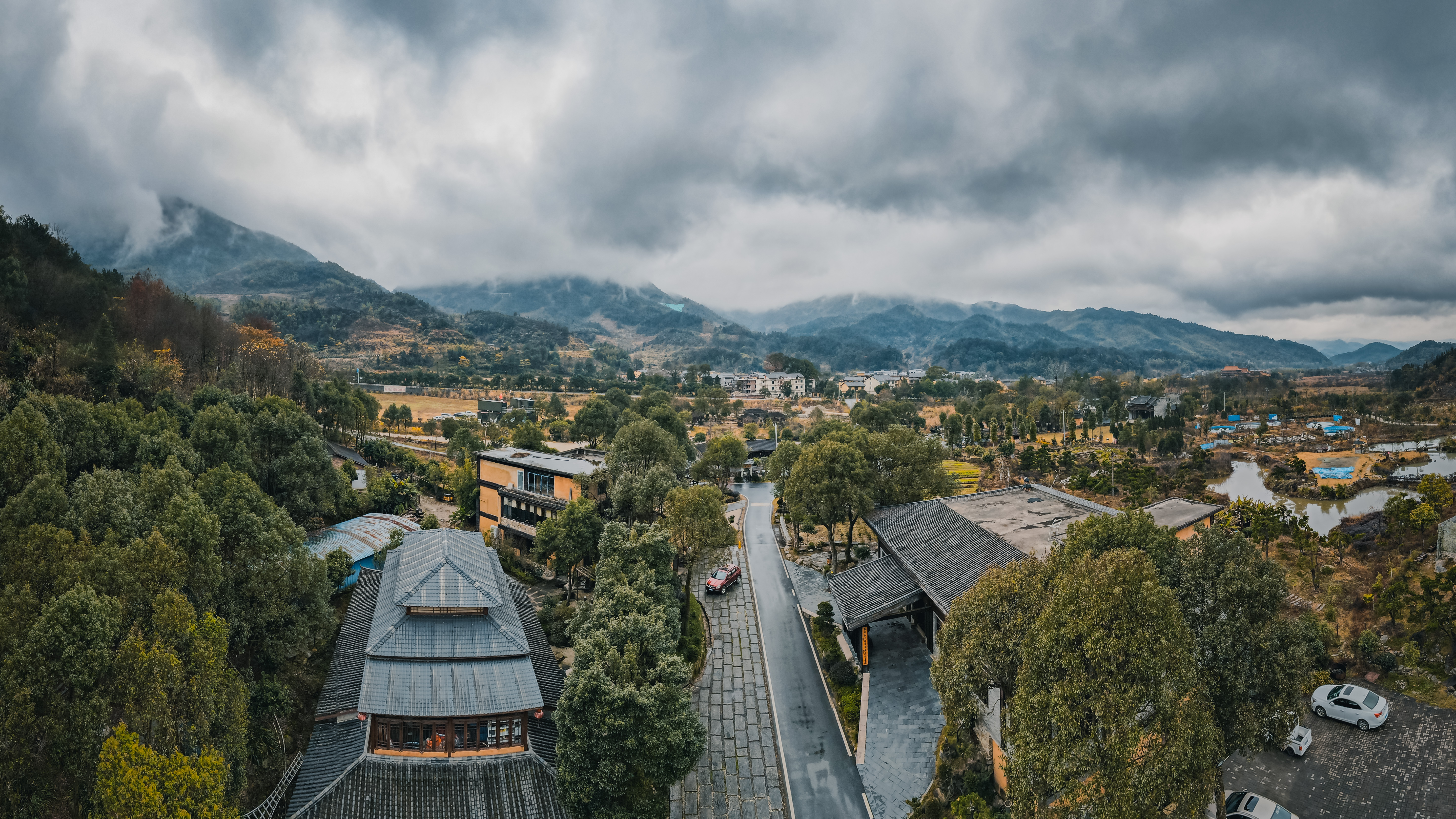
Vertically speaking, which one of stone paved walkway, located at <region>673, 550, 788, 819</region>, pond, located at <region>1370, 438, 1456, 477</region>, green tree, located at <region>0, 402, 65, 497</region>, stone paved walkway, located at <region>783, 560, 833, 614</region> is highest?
green tree, located at <region>0, 402, 65, 497</region>

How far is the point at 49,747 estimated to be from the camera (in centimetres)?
1480

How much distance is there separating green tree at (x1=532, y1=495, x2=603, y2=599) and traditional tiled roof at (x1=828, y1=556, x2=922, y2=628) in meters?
13.1

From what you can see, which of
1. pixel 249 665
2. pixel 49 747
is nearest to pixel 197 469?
pixel 249 665

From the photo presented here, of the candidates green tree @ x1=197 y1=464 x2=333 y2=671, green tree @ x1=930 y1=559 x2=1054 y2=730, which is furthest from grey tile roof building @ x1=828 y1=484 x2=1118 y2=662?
green tree @ x1=197 y1=464 x2=333 y2=671

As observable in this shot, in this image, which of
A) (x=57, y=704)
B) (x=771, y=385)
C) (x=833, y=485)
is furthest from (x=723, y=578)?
(x=771, y=385)

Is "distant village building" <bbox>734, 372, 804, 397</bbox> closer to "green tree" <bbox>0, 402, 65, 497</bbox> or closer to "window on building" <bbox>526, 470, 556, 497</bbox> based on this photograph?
"window on building" <bbox>526, 470, 556, 497</bbox>

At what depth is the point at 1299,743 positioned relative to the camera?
1902 cm

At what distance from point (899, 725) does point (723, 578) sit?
14.9 m

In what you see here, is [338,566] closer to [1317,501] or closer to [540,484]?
[540,484]

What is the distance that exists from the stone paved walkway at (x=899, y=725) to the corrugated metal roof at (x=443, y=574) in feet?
40.5

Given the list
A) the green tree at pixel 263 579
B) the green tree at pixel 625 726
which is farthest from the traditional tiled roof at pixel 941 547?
the green tree at pixel 263 579

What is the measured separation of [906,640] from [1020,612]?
1384 centimetres

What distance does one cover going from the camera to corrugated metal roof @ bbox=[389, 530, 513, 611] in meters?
22.0

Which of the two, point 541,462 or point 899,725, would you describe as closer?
point 899,725
